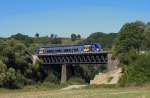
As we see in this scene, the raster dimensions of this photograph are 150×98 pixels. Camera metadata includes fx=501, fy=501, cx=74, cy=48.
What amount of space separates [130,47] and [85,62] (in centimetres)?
2678

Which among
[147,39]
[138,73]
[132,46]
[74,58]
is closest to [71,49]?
[74,58]

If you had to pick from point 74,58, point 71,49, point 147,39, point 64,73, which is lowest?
point 64,73

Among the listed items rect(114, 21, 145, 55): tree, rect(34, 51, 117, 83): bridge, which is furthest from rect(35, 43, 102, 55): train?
rect(114, 21, 145, 55): tree

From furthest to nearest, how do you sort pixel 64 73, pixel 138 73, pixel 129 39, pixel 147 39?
1. pixel 64 73
2. pixel 129 39
3. pixel 147 39
4. pixel 138 73

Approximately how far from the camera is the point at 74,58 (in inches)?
5049

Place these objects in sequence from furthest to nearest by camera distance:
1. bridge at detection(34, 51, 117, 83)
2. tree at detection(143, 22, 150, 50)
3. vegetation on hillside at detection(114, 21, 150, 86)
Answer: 1. bridge at detection(34, 51, 117, 83)
2. tree at detection(143, 22, 150, 50)
3. vegetation on hillside at detection(114, 21, 150, 86)

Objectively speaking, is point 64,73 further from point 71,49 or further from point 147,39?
point 147,39

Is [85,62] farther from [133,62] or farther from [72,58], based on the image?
[133,62]

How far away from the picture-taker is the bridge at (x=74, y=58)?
11859cm

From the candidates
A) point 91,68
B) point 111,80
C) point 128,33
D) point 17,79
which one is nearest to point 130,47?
point 128,33

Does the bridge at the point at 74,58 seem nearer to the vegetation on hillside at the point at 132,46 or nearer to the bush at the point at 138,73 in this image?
the vegetation on hillside at the point at 132,46

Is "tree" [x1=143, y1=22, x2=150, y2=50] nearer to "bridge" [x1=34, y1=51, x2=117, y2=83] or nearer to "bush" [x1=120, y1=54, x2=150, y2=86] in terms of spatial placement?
"bridge" [x1=34, y1=51, x2=117, y2=83]

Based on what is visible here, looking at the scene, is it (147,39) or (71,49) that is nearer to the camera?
(147,39)

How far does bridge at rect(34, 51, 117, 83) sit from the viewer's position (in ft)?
389
